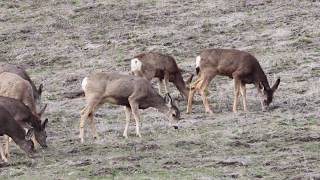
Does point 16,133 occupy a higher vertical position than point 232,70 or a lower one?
higher

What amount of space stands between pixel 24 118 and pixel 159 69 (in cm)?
605

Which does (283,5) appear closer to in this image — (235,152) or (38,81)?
(38,81)

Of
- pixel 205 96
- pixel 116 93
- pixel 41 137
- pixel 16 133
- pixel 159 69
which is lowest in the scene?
pixel 205 96

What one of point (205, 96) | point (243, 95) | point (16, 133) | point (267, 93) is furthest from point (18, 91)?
point (267, 93)

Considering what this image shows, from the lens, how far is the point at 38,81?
75.5 feet

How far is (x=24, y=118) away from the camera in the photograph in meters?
14.4

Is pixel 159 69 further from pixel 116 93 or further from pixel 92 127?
pixel 92 127

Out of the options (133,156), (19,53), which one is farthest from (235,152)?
(19,53)

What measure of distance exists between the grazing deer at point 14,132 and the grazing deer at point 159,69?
5951mm

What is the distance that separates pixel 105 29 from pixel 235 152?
622 inches

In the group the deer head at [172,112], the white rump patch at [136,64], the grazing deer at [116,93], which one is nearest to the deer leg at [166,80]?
the white rump patch at [136,64]

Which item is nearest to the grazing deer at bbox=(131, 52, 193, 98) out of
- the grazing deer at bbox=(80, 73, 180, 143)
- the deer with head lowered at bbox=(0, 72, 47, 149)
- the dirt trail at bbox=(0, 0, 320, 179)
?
the dirt trail at bbox=(0, 0, 320, 179)

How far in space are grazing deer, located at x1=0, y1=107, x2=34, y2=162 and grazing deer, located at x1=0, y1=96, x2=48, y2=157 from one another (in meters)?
0.26

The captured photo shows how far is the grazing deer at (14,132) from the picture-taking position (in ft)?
43.8
